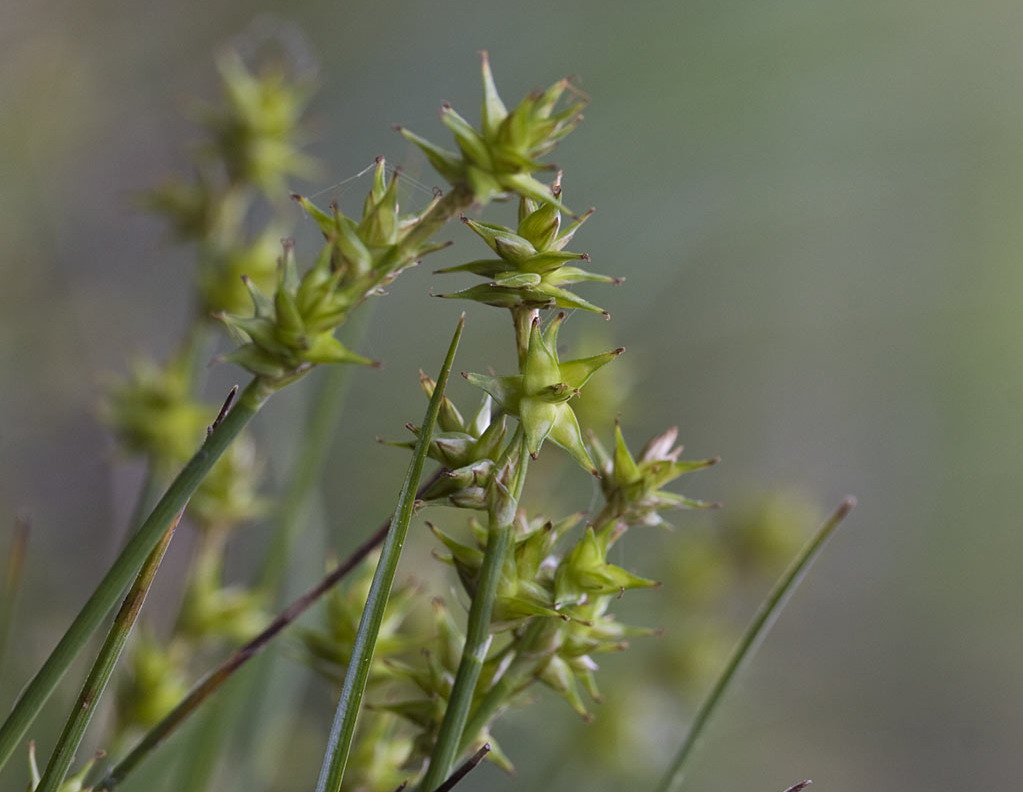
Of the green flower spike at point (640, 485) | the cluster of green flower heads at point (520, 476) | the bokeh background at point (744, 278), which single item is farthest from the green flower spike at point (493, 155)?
the bokeh background at point (744, 278)

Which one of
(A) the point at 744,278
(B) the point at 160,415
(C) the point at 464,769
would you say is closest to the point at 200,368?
(B) the point at 160,415

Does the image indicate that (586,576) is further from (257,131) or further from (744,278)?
(744,278)

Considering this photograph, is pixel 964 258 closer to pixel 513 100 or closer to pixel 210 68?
pixel 513 100

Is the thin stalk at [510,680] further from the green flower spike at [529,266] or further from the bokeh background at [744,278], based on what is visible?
the bokeh background at [744,278]

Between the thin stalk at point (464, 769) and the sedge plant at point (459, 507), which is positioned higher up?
the sedge plant at point (459, 507)

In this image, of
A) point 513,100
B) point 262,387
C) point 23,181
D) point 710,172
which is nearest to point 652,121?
point 710,172

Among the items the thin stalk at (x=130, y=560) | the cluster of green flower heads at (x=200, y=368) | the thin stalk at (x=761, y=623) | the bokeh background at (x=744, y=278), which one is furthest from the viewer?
the bokeh background at (x=744, y=278)
